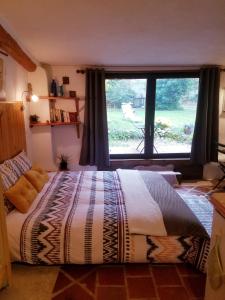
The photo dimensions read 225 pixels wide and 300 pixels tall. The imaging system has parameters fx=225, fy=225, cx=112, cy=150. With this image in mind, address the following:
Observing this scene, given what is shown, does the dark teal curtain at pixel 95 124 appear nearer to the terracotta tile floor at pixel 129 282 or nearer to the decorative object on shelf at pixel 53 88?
the decorative object on shelf at pixel 53 88

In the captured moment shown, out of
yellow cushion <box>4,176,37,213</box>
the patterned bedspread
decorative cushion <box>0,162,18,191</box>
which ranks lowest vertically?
the patterned bedspread

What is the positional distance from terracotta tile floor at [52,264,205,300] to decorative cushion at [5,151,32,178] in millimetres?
1115

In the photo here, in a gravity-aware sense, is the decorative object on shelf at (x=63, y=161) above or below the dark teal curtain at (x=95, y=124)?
below

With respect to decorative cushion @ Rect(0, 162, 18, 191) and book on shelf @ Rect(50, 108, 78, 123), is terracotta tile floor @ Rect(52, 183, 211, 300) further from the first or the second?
book on shelf @ Rect(50, 108, 78, 123)

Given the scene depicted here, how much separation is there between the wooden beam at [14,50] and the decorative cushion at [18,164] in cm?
119

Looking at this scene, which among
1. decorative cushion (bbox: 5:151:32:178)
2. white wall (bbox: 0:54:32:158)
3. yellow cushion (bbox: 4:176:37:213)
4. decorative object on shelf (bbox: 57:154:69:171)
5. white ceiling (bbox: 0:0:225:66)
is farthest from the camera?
decorative object on shelf (bbox: 57:154:69:171)

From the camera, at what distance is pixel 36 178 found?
8.38 feet

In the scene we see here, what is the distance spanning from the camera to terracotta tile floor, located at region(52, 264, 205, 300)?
1.64m

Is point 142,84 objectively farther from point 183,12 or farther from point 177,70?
point 183,12

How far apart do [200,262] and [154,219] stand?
491mm

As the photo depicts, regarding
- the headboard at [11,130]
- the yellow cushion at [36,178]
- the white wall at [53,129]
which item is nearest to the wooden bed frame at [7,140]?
the headboard at [11,130]

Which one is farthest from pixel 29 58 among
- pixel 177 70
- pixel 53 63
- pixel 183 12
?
pixel 177 70

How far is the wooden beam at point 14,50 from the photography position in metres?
2.17

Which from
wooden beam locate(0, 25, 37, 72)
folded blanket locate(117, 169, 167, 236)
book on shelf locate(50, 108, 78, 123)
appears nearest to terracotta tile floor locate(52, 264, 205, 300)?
folded blanket locate(117, 169, 167, 236)
